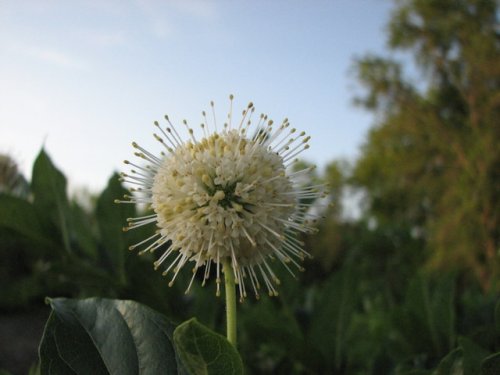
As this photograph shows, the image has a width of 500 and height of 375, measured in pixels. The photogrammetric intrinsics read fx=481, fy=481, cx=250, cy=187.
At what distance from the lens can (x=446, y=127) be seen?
643cm

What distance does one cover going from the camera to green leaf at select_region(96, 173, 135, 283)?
111cm

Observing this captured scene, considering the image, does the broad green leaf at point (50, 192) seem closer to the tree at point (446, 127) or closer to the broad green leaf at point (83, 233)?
the broad green leaf at point (83, 233)

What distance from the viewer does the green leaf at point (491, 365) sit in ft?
1.90

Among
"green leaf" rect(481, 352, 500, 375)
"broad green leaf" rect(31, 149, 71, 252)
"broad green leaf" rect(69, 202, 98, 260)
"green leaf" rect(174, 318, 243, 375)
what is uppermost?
"broad green leaf" rect(31, 149, 71, 252)

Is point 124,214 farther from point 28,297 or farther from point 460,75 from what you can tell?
point 460,75

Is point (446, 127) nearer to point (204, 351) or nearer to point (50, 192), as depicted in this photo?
point (50, 192)

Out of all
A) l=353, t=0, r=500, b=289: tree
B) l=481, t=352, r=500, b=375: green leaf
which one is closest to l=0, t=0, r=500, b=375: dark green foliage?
l=481, t=352, r=500, b=375: green leaf

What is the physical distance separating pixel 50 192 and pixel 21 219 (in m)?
0.09

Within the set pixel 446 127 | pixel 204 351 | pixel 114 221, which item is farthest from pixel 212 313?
pixel 446 127

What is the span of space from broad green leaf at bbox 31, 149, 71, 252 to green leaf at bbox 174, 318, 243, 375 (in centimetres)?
73

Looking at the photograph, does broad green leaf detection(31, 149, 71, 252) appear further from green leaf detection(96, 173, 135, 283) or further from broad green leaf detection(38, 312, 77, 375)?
broad green leaf detection(38, 312, 77, 375)

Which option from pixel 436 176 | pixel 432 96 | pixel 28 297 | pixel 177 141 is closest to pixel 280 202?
pixel 177 141

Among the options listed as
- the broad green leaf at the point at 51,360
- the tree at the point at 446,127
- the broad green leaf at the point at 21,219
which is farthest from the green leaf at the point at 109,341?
the tree at the point at 446,127

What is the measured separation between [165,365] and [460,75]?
6985 millimetres
